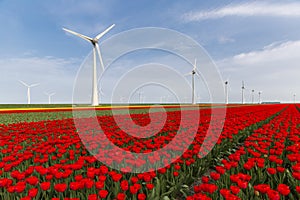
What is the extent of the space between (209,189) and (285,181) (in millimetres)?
1915

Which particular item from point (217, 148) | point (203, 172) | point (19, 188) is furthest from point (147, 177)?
point (217, 148)

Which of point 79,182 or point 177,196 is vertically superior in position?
point 79,182

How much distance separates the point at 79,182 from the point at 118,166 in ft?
4.32

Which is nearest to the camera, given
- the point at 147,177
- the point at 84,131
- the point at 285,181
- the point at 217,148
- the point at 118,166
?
the point at 147,177

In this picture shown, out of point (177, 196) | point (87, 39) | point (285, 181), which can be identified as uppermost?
point (87, 39)

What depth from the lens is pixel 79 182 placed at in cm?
280

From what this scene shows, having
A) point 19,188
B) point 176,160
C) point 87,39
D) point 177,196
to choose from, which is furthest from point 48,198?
point 87,39

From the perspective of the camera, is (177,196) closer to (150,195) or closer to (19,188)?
(150,195)

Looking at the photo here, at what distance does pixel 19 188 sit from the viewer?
2.63 m

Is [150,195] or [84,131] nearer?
[150,195]

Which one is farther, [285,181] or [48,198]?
[285,181]

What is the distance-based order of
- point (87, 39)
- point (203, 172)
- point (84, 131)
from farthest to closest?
1. point (87, 39)
2. point (84, 131)
3. point (203, 172)

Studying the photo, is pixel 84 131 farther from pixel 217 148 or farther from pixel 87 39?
pixel 87 39

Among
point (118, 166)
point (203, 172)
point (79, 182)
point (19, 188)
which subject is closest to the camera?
point (19, 188)
